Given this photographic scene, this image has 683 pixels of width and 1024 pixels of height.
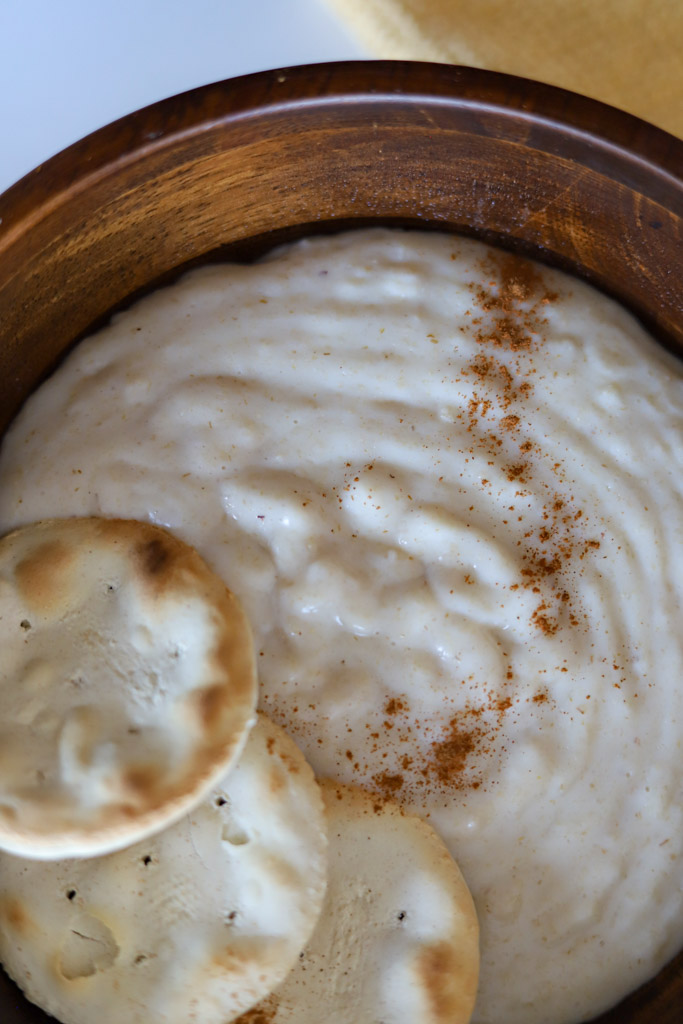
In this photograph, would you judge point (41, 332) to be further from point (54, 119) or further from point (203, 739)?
point (203, 739)

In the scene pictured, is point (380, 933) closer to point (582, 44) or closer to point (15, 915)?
point (15, 915)

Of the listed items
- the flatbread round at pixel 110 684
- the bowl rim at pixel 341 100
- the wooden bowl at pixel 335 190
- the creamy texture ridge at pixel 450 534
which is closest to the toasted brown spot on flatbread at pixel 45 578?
the flatbread round at pixel 110 684

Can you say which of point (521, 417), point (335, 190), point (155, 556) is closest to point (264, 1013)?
point (155, 556)

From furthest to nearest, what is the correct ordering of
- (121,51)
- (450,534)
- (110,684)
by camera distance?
(121,51), (450,534), (110,684)

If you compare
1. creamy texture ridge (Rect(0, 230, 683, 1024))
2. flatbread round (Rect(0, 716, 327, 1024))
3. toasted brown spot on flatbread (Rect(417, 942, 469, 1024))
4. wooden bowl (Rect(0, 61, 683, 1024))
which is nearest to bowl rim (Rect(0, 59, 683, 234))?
wooden bowl (Rect(0, 61, 683, 1024))

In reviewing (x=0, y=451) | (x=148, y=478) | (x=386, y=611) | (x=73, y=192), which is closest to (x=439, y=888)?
(x=386, y=611)

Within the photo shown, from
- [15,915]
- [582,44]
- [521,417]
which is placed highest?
[582,44]

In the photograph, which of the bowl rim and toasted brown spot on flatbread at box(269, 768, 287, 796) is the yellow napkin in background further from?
toasted brown spot on flatbread at box(269, 768, 287, 796)
